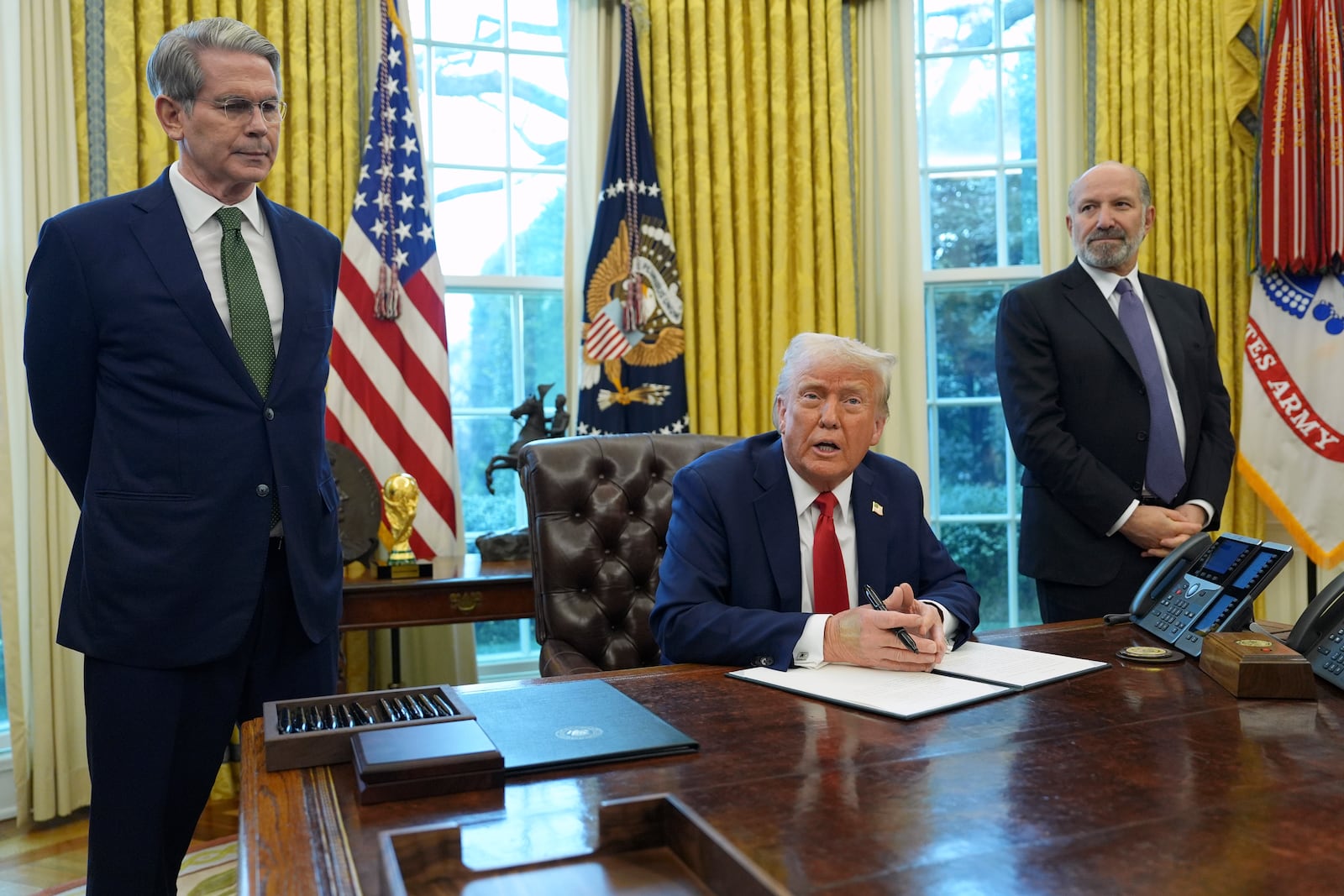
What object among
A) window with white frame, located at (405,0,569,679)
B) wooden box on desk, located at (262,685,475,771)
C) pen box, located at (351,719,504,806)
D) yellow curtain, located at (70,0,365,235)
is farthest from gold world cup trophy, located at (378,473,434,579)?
pen box, located at (351,719,504,806)

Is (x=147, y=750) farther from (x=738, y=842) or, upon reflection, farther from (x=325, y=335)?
(x=738, y=842)

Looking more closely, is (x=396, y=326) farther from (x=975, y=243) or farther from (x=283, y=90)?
(x=975, y=243)

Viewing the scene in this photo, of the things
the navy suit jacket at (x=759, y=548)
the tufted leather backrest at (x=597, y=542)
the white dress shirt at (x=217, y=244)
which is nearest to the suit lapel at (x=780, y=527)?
the navy suit jacket at (x=759, y=548)

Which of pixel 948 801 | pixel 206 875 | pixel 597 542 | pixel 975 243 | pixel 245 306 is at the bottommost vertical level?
pixel 206 875

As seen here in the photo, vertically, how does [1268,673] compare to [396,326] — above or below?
below

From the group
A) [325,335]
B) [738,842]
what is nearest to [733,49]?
[325,335]

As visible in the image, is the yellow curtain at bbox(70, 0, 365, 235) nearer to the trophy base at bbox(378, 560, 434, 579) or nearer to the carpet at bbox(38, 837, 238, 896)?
the trophy base at bbox(378, 560, 434, 579)

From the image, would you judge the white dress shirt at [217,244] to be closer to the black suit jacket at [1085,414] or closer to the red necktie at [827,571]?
the red necktie at [827,571]

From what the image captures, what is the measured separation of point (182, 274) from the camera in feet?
5.98

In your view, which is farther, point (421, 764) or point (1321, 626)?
point (1321, 626)

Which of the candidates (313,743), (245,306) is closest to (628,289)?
(245,306)

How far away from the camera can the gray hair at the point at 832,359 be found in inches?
78.2

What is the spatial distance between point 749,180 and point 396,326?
144cm

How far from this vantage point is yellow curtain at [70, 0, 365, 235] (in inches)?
132
